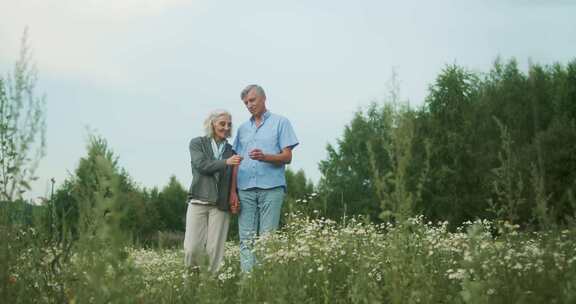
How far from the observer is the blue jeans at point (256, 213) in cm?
760

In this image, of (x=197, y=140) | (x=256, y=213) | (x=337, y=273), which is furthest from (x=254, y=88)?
(x=337, y=273)

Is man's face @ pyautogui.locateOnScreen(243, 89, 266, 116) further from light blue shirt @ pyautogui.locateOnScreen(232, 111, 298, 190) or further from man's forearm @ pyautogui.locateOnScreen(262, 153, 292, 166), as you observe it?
man's forearm @ pyautogui.locateOnScreen(262, 153, 292, 166)

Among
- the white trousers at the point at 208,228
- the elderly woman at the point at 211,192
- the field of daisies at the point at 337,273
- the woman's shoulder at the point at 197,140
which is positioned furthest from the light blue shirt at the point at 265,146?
the field of daisies at the point at 337,273

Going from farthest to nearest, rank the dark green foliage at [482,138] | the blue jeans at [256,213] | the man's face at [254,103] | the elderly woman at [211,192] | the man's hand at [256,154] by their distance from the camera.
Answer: the dark green foliage at [482,138] → the elderly woman at [211,192] → the man's face at [254,103] → the blue jeans at [256,213] → the man's hand at [256,154]

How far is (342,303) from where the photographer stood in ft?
16.4

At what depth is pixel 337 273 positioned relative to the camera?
5.95 m

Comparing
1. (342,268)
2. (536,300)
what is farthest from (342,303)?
(536,300)

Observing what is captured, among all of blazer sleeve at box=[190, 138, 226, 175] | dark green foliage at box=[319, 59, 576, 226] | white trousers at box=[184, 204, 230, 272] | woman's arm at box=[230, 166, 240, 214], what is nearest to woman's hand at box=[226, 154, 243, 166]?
blazer sleeve at box=[190, 138, 226, 175]

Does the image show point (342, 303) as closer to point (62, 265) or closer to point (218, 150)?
point (62, 265)

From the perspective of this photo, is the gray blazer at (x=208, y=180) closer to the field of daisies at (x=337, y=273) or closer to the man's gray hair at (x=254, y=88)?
the man's gray hair at (x=254, y=88)

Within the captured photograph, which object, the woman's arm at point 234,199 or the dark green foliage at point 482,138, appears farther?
the dark green foliage at point 482,138

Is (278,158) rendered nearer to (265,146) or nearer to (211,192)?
(265,146)

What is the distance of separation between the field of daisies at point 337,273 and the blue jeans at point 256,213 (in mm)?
941

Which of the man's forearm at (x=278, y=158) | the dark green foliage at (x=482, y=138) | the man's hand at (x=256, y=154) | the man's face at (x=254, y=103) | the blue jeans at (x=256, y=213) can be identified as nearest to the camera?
the man's hand at (x=256, y=154)
